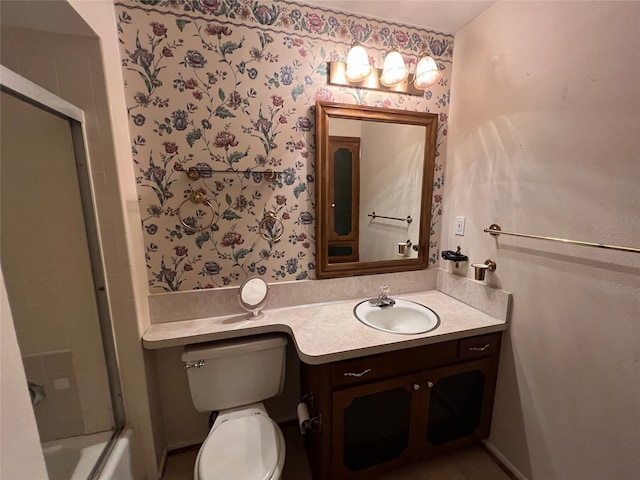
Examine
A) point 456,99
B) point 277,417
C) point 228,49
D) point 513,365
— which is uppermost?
point 228,49

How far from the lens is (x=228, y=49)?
4.18 feet

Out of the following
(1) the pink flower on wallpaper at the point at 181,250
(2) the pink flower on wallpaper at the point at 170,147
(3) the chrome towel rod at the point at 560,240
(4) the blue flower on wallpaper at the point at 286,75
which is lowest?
(1) the pink flower on wallpaper at the point at 181,250

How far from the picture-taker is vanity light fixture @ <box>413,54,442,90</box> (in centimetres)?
140

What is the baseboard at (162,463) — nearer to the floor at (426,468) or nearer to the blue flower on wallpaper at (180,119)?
the floor at (426,468)

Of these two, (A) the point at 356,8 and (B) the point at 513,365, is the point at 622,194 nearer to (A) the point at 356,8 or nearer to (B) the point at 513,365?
(B) the point at 513,365

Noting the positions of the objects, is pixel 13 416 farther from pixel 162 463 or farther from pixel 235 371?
pixel 162 463

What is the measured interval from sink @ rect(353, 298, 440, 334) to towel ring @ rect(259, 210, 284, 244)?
0.58 metres

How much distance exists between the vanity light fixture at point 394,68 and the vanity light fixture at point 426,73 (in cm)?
8

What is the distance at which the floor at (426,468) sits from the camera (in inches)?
54.7

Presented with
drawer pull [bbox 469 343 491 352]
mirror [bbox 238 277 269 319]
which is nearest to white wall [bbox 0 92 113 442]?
mirror [bbox 238 277 269 319]

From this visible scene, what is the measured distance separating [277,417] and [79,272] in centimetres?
132

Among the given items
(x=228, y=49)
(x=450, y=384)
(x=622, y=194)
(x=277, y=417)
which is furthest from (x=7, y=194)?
(x=622, y=194)

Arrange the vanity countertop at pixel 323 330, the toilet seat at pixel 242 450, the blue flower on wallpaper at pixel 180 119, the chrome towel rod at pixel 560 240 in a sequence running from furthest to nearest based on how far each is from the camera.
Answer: the blue flower on wallpaper at pixel 180 119
the vanity countertop at pixel 323 330
the toilet seat at pixel 242 450
the chrome towel rod at pixel 560 240

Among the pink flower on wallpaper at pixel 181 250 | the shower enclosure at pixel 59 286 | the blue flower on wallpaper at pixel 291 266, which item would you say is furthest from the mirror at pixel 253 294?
the shower enclosure at pixel 59 286
